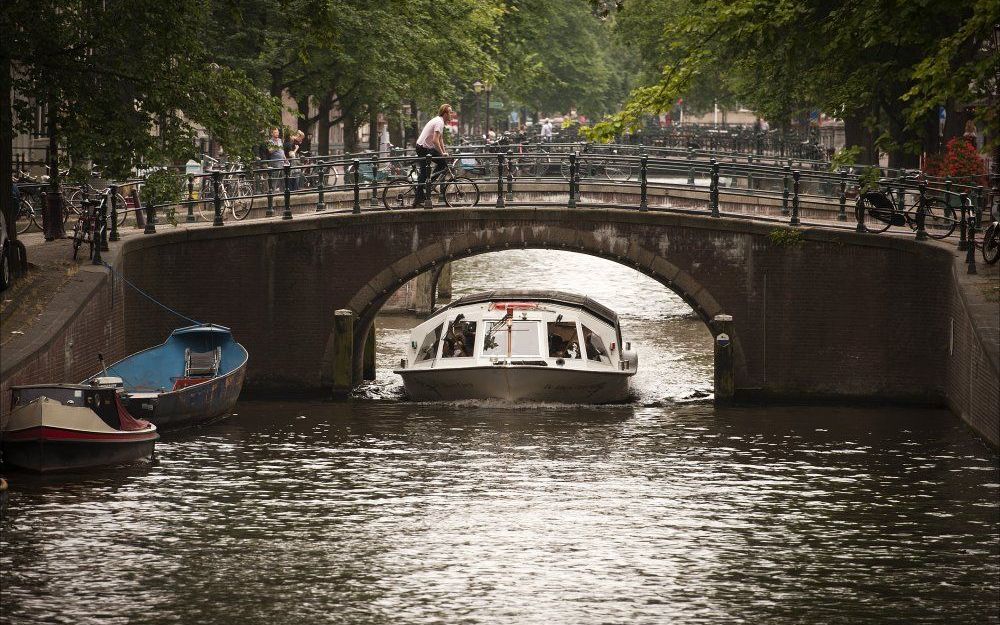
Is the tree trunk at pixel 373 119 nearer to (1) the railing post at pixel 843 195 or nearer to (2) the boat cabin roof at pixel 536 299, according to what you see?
(2) the boat cabin roof at pixel 536 299

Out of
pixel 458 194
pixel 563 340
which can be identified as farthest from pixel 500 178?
pixel 563 340

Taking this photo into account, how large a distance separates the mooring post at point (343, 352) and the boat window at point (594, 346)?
410 centimetres

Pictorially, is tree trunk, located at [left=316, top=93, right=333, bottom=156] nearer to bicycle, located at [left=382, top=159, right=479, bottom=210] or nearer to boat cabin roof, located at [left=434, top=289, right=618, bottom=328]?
bicycle, located at [left=382, top=159, right=479, bottom=210]

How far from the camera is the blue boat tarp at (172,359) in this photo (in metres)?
26.6

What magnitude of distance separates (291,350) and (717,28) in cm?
931

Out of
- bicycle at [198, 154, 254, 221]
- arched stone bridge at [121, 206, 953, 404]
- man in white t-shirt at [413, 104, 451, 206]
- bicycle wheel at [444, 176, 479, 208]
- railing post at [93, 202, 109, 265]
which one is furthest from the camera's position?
bicycle at [198, 154, 254, 221]

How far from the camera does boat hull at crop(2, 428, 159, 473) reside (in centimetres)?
2162

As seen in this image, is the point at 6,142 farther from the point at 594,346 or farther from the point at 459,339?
the point at 594,346

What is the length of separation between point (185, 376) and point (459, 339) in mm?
5189

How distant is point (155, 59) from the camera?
85.6 feet

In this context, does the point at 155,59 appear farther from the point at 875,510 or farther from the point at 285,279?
the point at 875,510

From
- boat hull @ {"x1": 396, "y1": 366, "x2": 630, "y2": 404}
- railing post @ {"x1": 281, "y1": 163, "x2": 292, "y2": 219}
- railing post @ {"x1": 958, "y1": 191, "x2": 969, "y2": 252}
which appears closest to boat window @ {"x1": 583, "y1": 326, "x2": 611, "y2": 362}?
boat hull @ {"x1": 396, "y1": 366, "x2": 630, "y2": 404}

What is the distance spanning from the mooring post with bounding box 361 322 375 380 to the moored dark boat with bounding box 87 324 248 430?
4.22 m

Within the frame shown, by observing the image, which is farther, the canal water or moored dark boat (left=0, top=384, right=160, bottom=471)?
moored dark boat (left=0, top=384, right=160, bottom=471)
